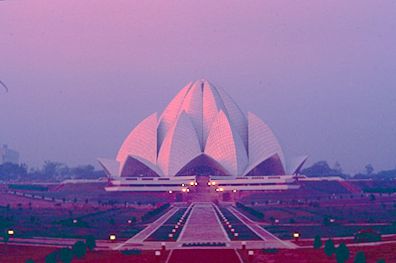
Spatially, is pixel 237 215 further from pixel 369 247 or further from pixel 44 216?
pixel 369 247

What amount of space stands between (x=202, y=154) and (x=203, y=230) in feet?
91.7

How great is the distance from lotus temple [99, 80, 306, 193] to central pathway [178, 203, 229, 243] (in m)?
19.5

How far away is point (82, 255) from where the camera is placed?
1759 cm

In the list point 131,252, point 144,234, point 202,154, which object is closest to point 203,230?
point 144,234

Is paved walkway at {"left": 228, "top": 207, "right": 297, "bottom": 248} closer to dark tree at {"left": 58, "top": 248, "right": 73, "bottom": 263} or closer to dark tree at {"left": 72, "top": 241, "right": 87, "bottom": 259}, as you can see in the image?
dark tree at {"left": 72, "top": 241, "right": 87, "bottom": 259}

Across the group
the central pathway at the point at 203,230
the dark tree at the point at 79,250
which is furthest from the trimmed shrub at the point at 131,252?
the central pathway at the point at 203,230

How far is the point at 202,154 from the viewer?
53438 mm

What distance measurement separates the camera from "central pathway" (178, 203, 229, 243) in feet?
73.5

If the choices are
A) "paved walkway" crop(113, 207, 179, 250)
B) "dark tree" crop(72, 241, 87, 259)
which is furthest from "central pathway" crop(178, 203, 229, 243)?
"dark tree" crop(72, 241, 87, 259)

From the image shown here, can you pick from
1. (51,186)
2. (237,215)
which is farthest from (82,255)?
(51,186)

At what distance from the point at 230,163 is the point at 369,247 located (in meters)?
33.6

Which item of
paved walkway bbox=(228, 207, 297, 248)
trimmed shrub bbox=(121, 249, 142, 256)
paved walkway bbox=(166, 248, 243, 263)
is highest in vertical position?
paved walkway bbox=(228, 207, 297, 248)

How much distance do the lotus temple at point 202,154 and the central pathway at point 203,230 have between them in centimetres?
1946

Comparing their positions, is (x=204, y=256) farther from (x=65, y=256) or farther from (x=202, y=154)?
(x=202, y=154)
